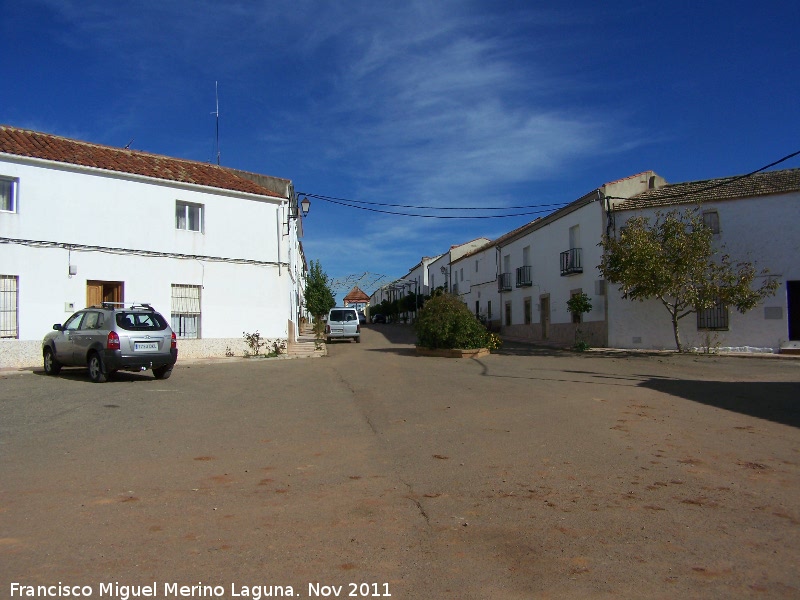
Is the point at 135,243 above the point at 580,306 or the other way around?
above

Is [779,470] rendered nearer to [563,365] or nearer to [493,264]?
[563,365]

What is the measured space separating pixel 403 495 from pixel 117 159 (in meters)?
16.9

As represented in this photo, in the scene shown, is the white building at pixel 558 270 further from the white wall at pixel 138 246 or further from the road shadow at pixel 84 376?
the road shadow at pixel 84 376

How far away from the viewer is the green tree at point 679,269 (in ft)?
65.3

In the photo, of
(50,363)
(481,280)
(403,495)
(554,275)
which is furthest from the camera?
(481,280)

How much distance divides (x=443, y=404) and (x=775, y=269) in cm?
1678

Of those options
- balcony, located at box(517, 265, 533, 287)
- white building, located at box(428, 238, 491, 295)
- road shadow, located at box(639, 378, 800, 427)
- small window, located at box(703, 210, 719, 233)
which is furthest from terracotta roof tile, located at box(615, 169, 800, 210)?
white building, located at box(428, 238, 491, 295)

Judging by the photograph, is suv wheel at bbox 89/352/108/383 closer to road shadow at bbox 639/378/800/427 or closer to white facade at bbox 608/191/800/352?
road shadow at bbox 639/378/800/427

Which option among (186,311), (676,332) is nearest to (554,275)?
(676,332)

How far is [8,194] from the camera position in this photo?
53.4 feet

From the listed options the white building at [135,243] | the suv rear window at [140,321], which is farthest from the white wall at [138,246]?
the suv rear window at [140,321]

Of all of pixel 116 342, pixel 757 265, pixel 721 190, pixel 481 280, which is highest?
pixel 721 190

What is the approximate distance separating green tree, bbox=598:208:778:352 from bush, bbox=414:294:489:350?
4.96 m

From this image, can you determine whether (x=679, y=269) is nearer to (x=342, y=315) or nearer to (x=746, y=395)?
(x=746, y=395)
